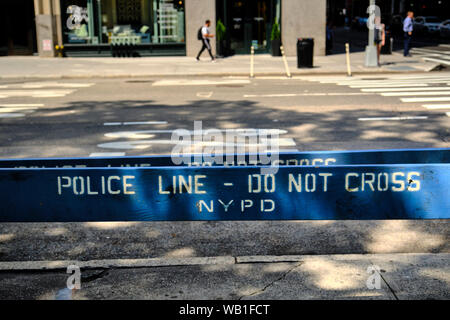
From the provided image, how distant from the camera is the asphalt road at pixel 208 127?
526cm

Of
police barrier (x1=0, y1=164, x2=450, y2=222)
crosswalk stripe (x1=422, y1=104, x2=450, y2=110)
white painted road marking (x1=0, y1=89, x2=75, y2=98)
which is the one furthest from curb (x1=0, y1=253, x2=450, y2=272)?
white painted road marking (x1=0, y1=89, x2=75, y2=98)

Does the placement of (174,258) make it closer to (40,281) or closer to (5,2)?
(40,281)

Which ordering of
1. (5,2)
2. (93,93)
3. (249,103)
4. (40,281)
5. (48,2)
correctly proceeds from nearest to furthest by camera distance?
(40,281) → (249,103) → (93,93) → (48,2) → (5,2)

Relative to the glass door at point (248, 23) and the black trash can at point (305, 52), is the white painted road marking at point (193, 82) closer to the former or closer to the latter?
the black trash can at point (305, 52)

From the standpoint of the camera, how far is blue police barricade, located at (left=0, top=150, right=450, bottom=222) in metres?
4.00

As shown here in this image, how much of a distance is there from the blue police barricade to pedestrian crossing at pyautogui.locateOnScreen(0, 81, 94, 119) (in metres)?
8.90

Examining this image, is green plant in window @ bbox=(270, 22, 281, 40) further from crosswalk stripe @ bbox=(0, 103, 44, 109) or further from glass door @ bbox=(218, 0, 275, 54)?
crosswalk stripe @ bbox=(0, 103, 44, 109)

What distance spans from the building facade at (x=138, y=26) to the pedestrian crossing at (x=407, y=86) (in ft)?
31.4

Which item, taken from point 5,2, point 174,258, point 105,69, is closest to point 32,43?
point 5,2

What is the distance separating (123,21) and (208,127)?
2005 centimetres

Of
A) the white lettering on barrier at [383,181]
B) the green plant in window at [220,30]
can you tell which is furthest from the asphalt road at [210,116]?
the green plant in window at [220,30]

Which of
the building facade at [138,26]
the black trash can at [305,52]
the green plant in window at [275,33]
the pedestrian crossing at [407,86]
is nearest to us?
the pedestrian crossing at [407,86]
